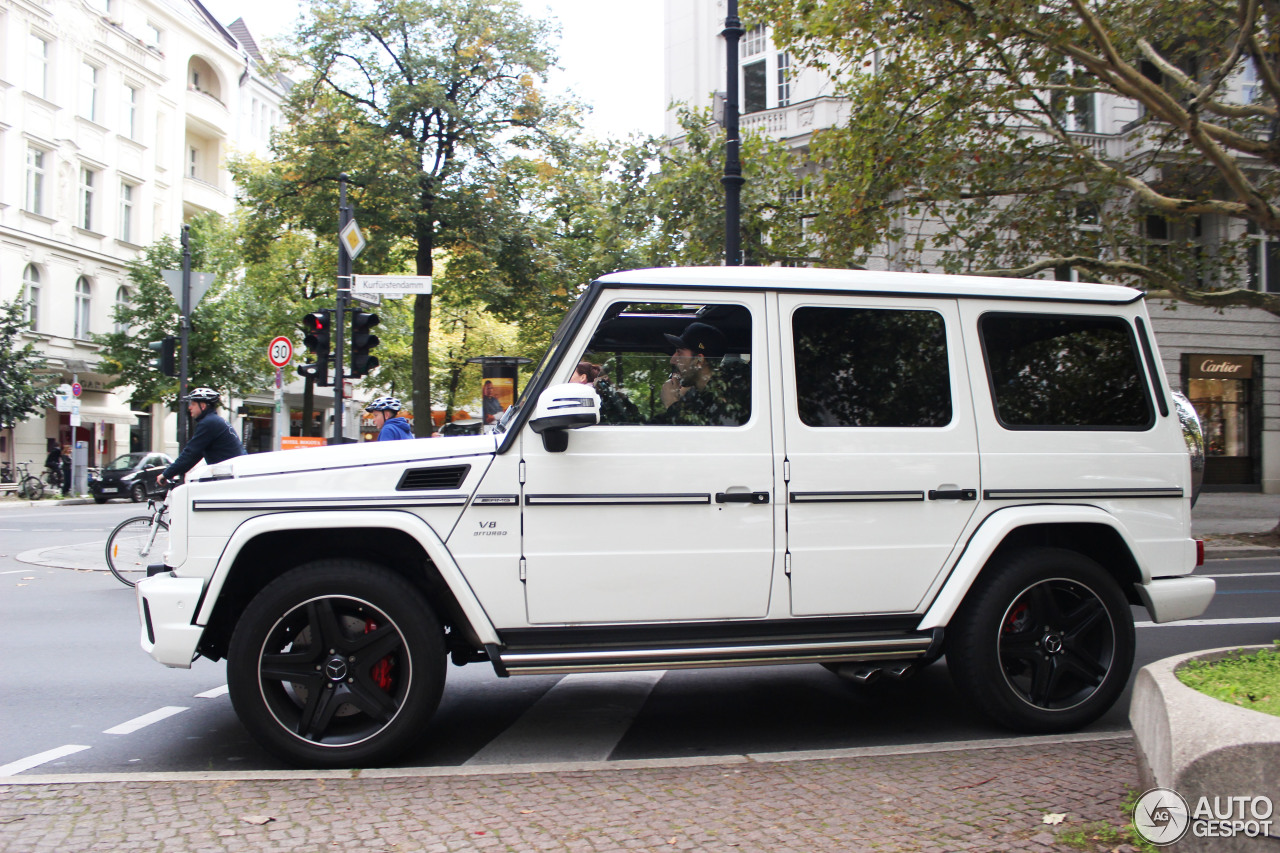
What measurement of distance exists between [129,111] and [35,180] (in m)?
6.61

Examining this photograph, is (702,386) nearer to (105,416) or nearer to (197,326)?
(197,326)

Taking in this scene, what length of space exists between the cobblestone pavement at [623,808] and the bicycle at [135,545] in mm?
6746

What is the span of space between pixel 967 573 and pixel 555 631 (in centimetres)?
189

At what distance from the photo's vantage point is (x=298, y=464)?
4.30 m

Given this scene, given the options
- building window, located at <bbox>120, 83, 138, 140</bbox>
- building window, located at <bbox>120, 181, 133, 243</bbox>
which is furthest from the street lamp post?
building window, located at <bbox>120, 83, 138, 140</bbox>

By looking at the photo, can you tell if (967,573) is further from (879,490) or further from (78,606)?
(78,606)

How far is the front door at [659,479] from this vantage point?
433 cm

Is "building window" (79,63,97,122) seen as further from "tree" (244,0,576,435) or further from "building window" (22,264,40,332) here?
"tree" (244,0,576,435)

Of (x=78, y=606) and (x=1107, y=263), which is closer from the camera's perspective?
(x=78, y=606)

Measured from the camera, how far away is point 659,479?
4395 millimetres

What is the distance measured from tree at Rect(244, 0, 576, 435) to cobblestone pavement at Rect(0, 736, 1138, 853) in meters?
23.1

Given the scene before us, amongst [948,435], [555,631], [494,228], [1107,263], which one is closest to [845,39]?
[1107,263]

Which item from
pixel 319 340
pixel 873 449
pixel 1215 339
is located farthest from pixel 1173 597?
pixel 1215 339

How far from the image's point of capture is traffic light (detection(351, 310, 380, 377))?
13074 millimetres
